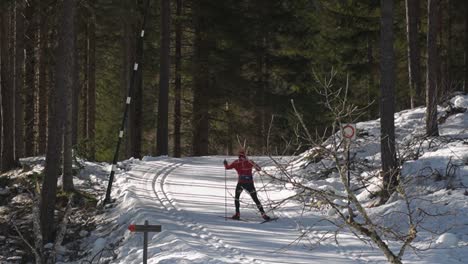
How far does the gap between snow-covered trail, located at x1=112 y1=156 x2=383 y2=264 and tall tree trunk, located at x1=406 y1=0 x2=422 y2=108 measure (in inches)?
323

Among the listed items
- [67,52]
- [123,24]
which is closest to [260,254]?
[67,52]

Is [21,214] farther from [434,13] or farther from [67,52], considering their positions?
[434,13]

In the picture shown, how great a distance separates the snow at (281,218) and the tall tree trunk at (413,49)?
3.76m

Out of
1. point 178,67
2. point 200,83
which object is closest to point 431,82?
point 200,83

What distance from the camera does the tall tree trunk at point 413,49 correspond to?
20.4 metres

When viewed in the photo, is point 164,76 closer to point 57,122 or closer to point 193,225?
point 57,122

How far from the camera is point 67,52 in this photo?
13.5 m

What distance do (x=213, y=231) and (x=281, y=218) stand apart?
2.00m

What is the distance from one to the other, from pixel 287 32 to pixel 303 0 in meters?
1.98

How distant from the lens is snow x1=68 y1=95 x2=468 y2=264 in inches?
401

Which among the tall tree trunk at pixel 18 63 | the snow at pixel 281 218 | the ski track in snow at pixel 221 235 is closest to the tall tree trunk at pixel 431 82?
the snow at pixel 281 218

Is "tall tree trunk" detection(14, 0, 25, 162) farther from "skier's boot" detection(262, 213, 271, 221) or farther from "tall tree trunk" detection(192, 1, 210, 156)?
"skier's boot" detection(262, 213, 271, 221)

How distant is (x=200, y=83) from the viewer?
Answer: 28938 mm

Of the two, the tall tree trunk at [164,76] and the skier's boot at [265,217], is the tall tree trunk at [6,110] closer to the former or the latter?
the tall tree trunk at [164,76]
